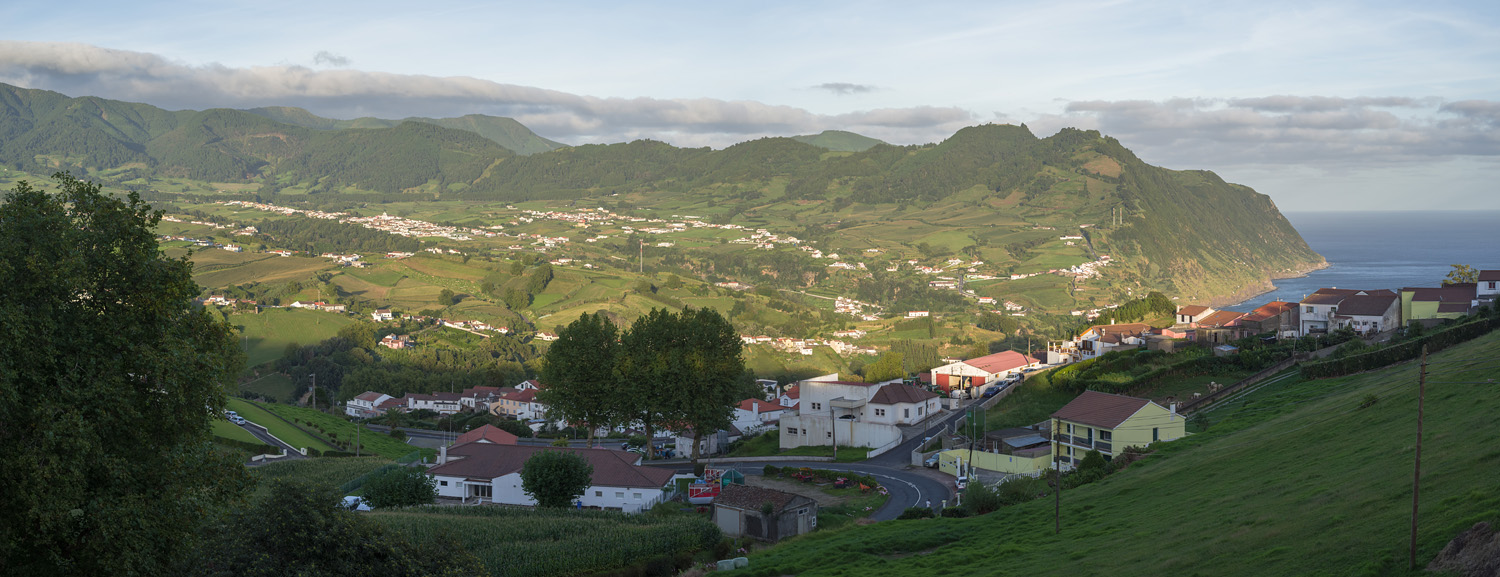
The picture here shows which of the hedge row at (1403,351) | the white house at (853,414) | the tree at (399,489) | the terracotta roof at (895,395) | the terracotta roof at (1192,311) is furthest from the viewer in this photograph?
the terracotta roof at (1192,311)

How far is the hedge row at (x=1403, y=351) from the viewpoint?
132 ft

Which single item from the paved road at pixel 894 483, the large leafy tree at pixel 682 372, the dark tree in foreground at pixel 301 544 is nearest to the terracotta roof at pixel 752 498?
the paved road at pixel 894 483

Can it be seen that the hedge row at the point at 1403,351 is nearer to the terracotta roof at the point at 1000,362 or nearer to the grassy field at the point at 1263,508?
the grassy field at the point at 1263,508

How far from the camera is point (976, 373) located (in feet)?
213

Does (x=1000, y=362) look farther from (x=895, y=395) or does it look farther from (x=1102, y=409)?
(x=1102, y=409)

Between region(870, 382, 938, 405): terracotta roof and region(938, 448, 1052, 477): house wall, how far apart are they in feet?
28.5

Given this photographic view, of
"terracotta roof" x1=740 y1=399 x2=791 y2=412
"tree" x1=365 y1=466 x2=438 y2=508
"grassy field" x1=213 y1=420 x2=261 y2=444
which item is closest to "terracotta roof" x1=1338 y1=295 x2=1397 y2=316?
"terracotta roof" x1=740 y1=399 x2=791 y2=412

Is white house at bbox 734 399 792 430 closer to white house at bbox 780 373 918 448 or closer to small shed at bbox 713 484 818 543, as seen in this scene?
white house at bbox 780 373 918 448

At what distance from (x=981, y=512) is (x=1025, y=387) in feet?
79.1

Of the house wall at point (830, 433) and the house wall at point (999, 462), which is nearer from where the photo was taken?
the house wall at point (999, 462)

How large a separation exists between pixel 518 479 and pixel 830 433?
19.0 meters

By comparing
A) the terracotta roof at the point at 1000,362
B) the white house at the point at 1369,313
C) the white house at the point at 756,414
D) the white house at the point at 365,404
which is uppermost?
the white house at the point at 1369,313

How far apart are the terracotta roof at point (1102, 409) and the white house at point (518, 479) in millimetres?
16613

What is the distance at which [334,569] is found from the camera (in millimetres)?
15086
